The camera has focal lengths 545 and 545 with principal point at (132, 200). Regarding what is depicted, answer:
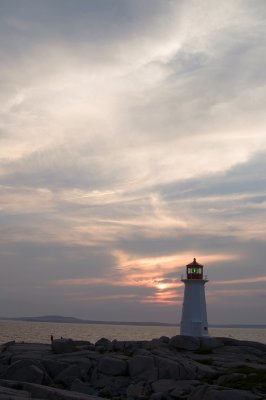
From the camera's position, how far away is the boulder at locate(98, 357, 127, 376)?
29.1 meters

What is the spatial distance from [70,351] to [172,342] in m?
6.90

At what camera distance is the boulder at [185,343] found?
35.6m

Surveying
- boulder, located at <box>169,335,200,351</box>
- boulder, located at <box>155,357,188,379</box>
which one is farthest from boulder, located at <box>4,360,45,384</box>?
boulder, located at <box>169,335,200,351</box>

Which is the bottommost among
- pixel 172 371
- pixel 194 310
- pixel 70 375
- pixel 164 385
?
pixel 164 385

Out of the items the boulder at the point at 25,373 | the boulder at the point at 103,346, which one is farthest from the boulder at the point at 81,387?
the boulder at the point at 103,346

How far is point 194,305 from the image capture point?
40.4 meters

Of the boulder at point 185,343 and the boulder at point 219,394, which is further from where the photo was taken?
the boulder at point 185,343

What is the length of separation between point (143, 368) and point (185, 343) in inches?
304

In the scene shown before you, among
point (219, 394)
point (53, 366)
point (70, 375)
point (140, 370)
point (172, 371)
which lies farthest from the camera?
point (53, 366)

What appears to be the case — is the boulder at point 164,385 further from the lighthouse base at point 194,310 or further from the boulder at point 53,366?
the lighthouse base at point 194,310

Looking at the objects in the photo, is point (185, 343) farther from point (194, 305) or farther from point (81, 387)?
point (81, 387)

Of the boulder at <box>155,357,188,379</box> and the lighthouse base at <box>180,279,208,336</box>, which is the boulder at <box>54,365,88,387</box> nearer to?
the boulder at <box>155,357,188,379</box>

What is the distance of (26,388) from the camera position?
20.1 m

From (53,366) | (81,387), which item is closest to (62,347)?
(53,366)
